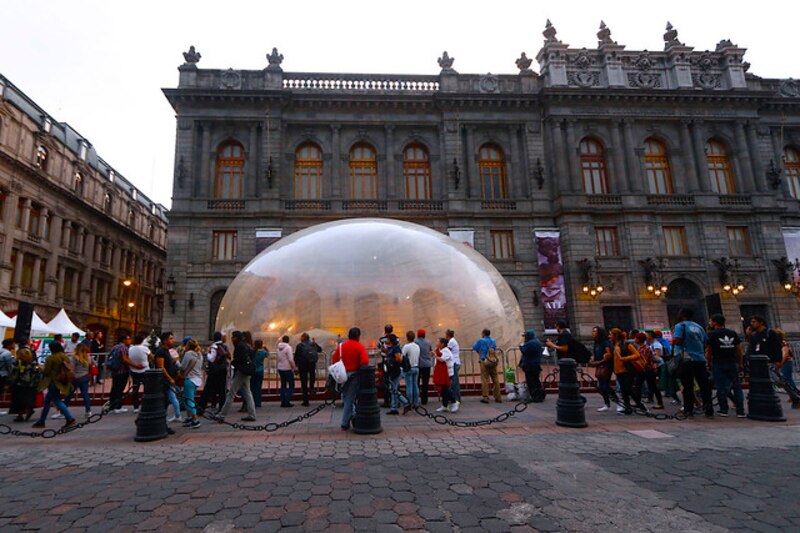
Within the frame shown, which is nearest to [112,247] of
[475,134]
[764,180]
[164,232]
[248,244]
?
[164,232]

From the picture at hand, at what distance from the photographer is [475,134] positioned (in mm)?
29875

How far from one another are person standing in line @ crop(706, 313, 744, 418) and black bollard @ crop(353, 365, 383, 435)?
679 cm

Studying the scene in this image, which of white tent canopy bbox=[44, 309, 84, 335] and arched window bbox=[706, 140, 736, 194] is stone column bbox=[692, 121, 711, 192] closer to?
arched window bbox=[706, 140, 736, 194]

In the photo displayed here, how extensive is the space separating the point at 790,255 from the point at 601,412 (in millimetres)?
29649

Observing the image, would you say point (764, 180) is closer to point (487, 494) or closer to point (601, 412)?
point (601, 412)

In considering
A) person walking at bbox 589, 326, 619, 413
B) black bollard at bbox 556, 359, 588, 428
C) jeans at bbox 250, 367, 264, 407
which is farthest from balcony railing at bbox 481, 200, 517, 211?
black bollard at bbox 556, 359, 588, 428

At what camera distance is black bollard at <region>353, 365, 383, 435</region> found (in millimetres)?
7164

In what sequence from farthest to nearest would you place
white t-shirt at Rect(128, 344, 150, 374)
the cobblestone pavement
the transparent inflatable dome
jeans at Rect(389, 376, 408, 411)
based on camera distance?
the transparent inflatable dome → jeans at Rect(389, 376, 408, 411) → white t-shirt at Rect(128, 344, 150, 374) → the cobblestone pavement

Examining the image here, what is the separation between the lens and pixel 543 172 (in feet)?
94.7

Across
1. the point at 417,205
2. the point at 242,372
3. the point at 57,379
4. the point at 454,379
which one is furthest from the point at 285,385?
the point at 417,205

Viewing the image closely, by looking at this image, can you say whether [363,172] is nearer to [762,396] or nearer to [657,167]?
[657,167]

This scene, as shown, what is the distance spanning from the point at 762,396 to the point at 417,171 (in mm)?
24330

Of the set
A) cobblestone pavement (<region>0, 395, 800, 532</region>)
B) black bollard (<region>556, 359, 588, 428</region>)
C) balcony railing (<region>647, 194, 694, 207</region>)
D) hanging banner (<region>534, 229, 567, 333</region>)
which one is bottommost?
cobblestone pavement (<region>0, 395, 800, 532</region>)

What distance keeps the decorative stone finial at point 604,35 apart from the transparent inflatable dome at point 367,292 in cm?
2692
